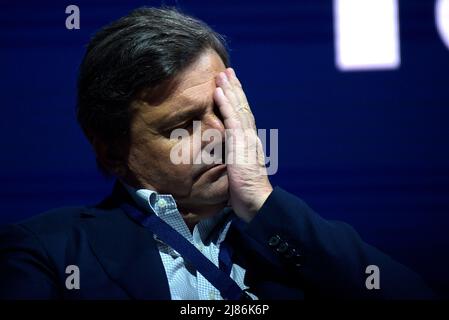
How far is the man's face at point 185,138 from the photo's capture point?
7.00 ft

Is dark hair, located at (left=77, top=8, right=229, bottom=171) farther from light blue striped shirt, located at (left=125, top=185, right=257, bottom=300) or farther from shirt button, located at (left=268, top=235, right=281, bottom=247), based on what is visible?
shirt button, located at (left=268, top=235, right=281, bottom=247)

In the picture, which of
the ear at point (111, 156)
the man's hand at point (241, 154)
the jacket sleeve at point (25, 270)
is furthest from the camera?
the ear at point (111, 156)

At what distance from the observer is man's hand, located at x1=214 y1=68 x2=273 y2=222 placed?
6.95 feet

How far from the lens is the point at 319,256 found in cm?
206

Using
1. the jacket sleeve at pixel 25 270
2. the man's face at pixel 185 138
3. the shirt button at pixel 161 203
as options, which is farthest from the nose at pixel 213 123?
the jacket sleeve at pixel 25 270

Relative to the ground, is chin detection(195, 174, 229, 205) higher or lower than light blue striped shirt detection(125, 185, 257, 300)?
higher

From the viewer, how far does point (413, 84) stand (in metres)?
2.35

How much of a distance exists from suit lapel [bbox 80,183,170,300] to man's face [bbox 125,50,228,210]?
0.42 feet

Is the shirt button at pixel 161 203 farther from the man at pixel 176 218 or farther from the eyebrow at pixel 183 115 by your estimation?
the eyebrow at pixel 183 115

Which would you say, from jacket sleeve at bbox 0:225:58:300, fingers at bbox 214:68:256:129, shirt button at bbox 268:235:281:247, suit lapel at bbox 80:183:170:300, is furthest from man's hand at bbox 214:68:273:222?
jacket sleeve at bbox 0:225:58:300

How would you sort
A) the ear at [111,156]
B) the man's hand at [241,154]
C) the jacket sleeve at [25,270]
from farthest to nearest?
the ear at [111,156], the man's hand at [241,154], the jacket sleeve at [25,270]
